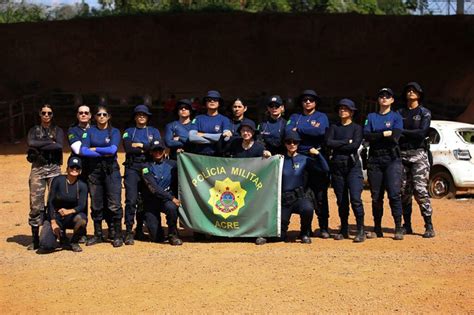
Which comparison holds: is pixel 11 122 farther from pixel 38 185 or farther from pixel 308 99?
pixel 308 99

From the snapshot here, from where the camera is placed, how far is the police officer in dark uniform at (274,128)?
10.7 meters

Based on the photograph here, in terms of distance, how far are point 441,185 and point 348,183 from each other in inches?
215

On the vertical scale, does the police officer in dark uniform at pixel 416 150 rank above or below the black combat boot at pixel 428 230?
above

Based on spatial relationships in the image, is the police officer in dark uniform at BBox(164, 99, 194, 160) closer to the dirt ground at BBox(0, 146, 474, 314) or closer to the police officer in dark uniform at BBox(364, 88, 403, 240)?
the dirt ground at BBox(0, 146, 474, 314)

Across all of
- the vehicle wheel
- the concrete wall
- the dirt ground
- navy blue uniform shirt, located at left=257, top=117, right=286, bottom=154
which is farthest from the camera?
the concrete wall

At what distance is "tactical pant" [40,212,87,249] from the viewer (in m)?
10.1

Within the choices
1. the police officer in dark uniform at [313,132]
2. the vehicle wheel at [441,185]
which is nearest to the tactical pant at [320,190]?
the police officer in dark uniform at [313,132]

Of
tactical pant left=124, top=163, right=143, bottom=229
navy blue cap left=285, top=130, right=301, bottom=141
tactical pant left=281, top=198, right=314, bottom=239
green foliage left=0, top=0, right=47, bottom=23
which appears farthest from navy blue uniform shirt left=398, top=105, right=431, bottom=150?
green foliage left=0, top=0, right=47, bottom=23

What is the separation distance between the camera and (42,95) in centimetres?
3047

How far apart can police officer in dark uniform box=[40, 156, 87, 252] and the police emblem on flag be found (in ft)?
5.78

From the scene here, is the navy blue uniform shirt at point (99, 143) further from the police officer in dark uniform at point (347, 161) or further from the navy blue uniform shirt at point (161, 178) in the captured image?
the police officer in dark uniform at point (347, 161)

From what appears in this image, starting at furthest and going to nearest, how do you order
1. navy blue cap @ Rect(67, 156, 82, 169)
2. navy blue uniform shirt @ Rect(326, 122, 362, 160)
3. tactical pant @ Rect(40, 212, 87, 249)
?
navy blue uniform shirt @ Rect(326, 122, 362, 160) → navy blue cap @ Rect(67, 156, 82, 169) → tactical pant @ Rect(40, 212, 87, 249)

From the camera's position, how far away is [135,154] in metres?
10.8

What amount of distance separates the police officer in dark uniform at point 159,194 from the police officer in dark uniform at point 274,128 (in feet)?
4.30
